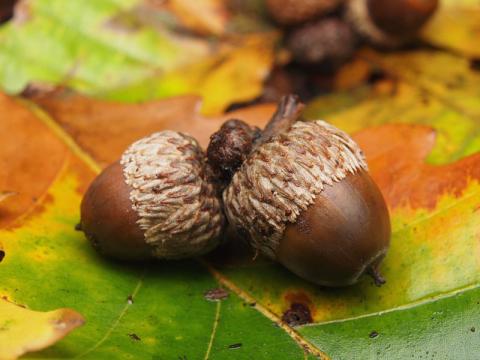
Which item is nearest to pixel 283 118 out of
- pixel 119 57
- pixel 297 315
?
pixel 297 315

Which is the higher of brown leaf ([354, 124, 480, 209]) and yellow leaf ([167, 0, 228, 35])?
yellow leaf ([167, 0, 228, 35])

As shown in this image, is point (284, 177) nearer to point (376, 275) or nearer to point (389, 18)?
point (376, 275)

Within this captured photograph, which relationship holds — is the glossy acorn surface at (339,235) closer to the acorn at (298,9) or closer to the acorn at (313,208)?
the acorn at (313,208)

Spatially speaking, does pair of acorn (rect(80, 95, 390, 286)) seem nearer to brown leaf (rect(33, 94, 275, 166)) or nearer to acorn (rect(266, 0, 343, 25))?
brown leaf (rect(33, 94, 275, 166))

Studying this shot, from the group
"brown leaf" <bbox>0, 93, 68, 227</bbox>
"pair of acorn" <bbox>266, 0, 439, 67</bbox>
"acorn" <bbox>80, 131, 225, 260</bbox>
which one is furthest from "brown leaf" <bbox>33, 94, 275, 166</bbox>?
"pair of acorn" <bbox>266, 0, 439, 67</bbox>

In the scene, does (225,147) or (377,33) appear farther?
(377,33)

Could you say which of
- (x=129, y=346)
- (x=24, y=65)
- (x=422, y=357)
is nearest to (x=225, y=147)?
(x=129, y=346)

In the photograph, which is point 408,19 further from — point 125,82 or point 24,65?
point 24,65

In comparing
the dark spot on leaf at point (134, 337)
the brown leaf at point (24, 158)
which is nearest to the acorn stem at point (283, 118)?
the dark spot on leaf at point (134, 337)
